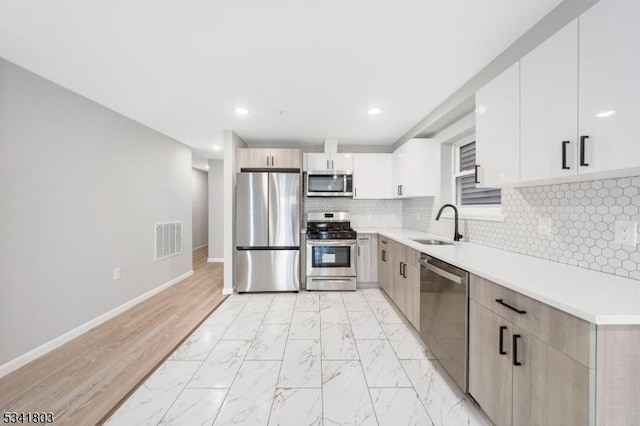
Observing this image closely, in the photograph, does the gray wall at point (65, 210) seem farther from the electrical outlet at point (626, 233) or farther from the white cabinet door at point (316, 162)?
the electrical outlet at point (626, 233)

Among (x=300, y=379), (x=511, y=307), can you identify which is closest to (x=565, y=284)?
(x=511, y=307)

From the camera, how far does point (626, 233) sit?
1270mm

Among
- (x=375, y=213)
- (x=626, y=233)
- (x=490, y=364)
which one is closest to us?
(x=626, y=233)

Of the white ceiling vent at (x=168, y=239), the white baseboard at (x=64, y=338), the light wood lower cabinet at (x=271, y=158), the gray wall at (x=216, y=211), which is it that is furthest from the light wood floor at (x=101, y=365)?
the gray wall at (x=216, y=211)

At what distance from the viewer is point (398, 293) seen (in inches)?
120

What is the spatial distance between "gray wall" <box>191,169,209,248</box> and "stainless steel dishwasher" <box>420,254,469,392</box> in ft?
21.6

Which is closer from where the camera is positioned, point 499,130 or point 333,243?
point 499,130

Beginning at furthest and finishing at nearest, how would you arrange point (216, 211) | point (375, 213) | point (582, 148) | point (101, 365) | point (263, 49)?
point (216, 211), point (375, 213), point (101, 365), point (263, 49), point (582, 148)

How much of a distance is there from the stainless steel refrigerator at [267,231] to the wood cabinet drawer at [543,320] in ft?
8.93

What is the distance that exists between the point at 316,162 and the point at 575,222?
3125 mm

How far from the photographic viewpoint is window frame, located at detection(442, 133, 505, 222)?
2309 mm

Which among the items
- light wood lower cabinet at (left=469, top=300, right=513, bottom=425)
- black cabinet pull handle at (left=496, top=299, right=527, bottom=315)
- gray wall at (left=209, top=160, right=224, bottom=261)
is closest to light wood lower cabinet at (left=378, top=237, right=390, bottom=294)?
light wood lower cabinet at (left=469, top=300, right=513, bottom=425)

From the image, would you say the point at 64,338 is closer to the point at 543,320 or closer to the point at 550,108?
the point at 543,320

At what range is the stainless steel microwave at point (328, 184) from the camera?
404 cm
